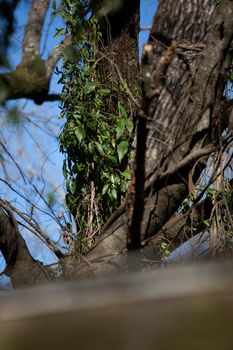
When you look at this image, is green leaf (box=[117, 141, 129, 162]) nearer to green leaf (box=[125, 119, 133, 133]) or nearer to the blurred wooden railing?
green leaf (box=[125, 119, 133, 133])

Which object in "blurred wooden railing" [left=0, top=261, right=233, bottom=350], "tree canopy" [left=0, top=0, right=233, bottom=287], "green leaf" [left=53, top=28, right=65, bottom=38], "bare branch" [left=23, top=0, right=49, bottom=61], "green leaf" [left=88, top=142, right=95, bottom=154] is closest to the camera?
"blurred wooden railing" [left=0, top=261, right=233, bottom=350]

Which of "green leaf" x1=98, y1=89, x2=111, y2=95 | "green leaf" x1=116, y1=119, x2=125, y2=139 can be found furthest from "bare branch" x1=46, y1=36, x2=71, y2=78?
"green leaf" x1=116, y1=119, x2=125, y2=139

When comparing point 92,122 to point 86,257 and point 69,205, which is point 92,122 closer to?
point 69,205

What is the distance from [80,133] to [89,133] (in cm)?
16

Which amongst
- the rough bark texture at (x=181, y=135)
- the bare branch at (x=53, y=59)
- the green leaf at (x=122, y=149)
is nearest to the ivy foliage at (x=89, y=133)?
the green leaf at (x=122, y=149)

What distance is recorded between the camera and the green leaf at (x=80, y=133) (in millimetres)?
6270

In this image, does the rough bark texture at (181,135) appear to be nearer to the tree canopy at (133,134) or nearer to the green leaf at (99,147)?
the tree canopy at (133,134)

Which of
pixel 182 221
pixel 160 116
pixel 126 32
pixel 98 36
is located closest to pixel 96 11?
pixel 98 36

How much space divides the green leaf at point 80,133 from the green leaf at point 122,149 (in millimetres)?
361

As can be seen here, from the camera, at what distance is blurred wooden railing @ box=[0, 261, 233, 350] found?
156cm

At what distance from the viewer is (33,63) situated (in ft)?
16.0

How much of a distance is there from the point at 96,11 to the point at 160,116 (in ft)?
5.74

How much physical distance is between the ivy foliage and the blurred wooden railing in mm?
4609

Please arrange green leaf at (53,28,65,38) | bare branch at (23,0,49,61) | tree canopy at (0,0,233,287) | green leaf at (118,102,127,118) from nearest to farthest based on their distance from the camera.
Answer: tree canopy at (0,0,233,287) → bare branch at (23,0,49,61) → green leaf at (118,102,127,118) → green leaf at (53,28,65,38)
